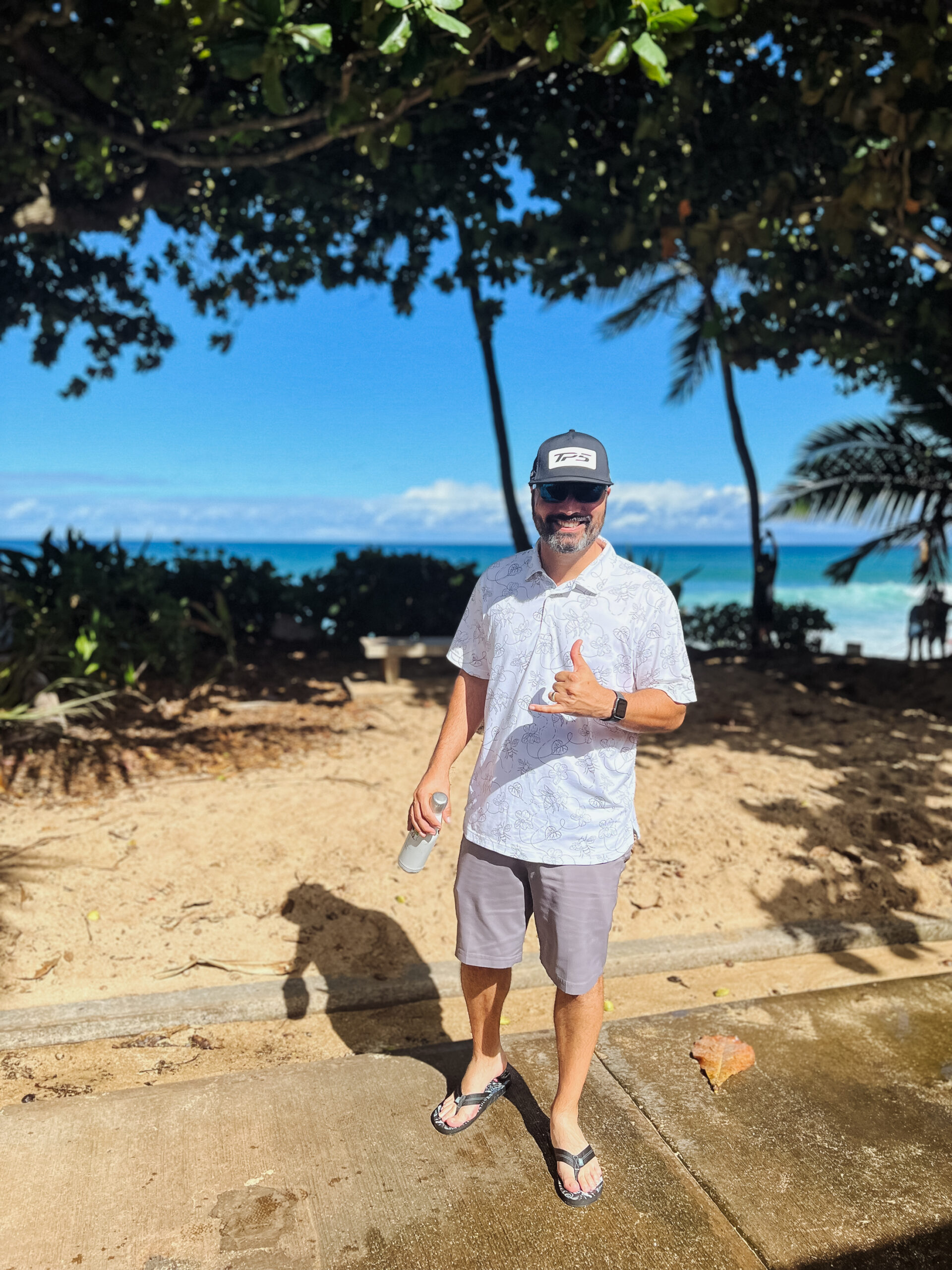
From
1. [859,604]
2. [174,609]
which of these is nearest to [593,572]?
[174,609]

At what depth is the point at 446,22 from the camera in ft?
13.4

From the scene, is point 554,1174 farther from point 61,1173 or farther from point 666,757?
point 666,757

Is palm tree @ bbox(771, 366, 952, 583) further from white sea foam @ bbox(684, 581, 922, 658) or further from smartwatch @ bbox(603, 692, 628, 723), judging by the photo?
white sea foam @ bbox(684, 581, 922, 658)

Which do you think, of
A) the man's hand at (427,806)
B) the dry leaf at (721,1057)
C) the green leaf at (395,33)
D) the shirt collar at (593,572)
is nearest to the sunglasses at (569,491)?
the shirt collar at (593,572)

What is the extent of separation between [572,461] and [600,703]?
0.67 metres

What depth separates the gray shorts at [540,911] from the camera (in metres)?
2.52

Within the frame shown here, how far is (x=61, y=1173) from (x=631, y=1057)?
187 centimetres

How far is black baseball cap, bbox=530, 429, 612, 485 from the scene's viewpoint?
2434 millimetres

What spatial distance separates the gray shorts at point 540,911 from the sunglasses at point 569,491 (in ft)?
3.31

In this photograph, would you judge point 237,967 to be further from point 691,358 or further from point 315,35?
point 691,358

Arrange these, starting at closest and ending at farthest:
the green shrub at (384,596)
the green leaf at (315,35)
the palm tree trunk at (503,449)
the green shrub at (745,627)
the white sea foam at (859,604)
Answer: the green leaf at (315,35) < the green shrub at (384,596) < the palm tree trunk at (503,449) < the green shrub at (745,627) < the white sea foam at (859,604)

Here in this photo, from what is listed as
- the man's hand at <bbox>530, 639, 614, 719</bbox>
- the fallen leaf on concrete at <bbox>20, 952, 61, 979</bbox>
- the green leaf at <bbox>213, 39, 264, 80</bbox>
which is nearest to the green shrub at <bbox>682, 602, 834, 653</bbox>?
the green leaf at <bbox>213, 39, 264, 80</bbox>

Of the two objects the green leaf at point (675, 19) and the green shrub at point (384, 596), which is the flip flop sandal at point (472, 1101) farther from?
the green shrub at point (384, 596)

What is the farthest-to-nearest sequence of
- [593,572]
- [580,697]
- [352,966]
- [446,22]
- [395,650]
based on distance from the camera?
[395,650]
[446,22]
[352,966]
[593,572]
[580,697]
